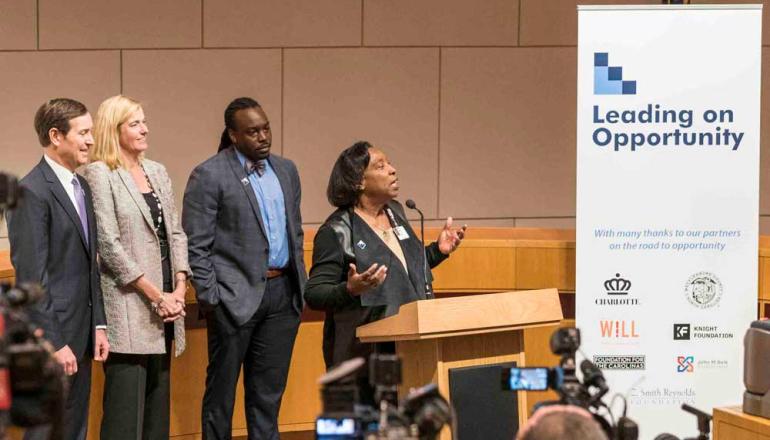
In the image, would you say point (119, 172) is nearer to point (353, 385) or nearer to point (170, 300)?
point (170, 300)

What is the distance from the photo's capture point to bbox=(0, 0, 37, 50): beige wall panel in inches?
251

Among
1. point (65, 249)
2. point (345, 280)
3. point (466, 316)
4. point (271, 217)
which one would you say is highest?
point (271, 217)

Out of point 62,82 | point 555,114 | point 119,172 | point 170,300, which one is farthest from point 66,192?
point 555,114

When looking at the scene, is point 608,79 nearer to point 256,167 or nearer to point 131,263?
point 256,167

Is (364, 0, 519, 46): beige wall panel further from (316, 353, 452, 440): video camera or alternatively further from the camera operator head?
the camera operator head

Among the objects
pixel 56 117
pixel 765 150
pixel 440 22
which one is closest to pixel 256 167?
pixel 56 117

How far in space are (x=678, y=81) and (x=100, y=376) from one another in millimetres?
2777

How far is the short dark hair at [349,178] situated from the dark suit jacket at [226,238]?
50cm

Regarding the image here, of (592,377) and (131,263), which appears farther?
(131,263)

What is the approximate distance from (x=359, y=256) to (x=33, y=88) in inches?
101

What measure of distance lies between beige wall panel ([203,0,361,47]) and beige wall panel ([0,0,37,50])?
878 millimetres

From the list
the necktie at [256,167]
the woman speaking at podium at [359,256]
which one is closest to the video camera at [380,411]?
the woman speaking at podium at [359,256]

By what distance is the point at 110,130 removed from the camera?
4.85 metres

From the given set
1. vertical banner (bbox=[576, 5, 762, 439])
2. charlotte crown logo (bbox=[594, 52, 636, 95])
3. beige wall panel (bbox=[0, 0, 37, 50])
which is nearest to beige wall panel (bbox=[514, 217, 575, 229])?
vertical banner (bbox=[576, 5, 762, 439])
